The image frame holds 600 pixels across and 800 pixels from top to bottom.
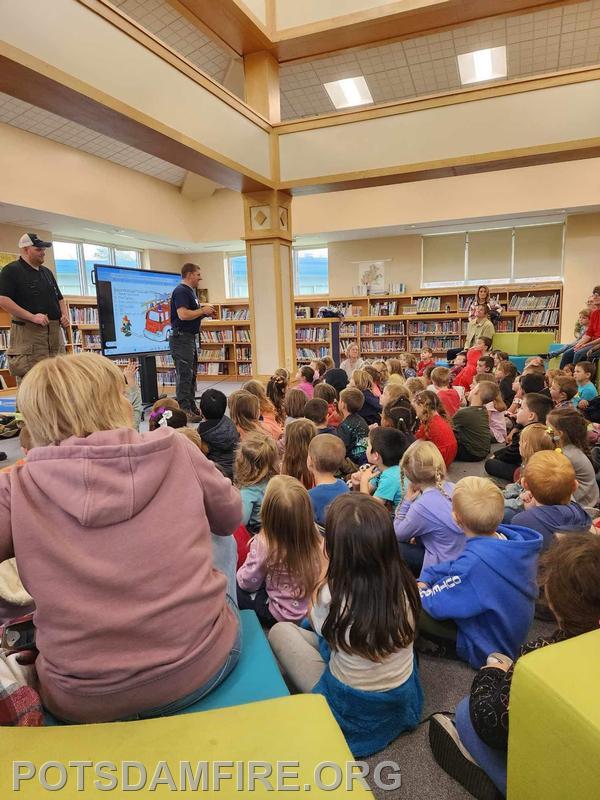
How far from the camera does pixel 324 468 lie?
2.29 m

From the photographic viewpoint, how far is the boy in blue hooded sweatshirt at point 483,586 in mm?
1570

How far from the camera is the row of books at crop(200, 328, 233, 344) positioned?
435 inches

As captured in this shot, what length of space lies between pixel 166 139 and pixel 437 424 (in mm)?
3275

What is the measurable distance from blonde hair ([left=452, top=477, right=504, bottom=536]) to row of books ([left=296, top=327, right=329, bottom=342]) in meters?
9.06

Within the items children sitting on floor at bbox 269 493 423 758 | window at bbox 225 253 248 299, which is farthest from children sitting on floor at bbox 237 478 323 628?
window at bbox 225 253 248 299

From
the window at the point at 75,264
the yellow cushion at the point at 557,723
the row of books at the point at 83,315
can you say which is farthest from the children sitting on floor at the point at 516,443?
the window at the point at 75,264

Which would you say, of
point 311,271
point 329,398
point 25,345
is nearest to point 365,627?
point 329,398

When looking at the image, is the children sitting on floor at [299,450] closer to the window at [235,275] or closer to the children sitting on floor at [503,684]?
the children sitting on floor at [503,684]

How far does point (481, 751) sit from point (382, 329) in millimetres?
9628

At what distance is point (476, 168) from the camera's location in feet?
17.3

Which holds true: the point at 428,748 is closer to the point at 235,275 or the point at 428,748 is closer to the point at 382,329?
the point at 382,329

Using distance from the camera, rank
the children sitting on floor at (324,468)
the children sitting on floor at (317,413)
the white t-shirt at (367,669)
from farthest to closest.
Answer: the children sitting on floor at (317,413) < the children sitting on floor at (324,468) < the white t-shirt at (367,669)

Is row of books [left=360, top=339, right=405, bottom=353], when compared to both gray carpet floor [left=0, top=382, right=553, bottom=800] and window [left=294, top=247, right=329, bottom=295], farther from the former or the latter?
gray carpet floor [left=0, top=382, right=553, bottom=800]

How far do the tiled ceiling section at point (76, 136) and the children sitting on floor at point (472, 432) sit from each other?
19.3 feet
